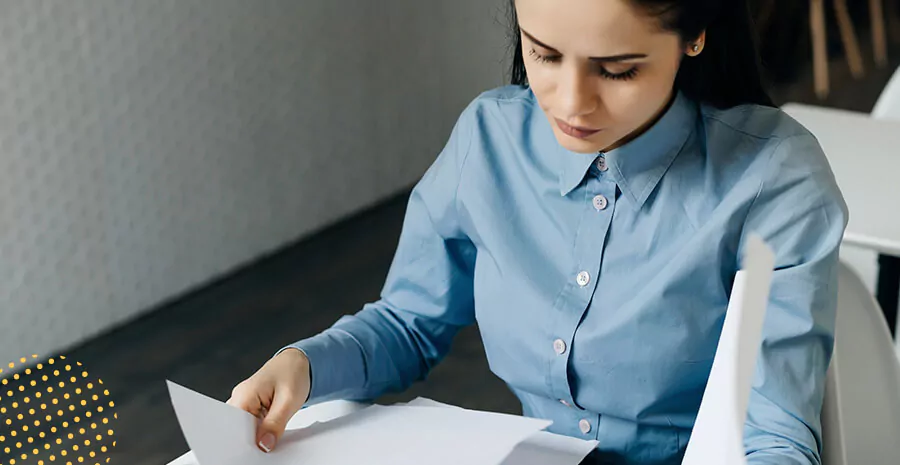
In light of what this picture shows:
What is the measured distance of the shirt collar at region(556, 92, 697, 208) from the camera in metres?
1.04

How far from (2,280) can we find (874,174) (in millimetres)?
1778

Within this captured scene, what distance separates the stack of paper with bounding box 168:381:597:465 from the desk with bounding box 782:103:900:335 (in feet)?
2.55

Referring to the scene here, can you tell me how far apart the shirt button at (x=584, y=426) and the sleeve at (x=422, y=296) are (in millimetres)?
190

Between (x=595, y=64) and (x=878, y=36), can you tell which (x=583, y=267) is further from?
(x=878, y=36)

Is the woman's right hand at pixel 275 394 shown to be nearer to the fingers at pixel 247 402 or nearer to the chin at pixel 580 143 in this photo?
the fingers at pixel 247 402

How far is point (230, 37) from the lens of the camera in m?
2.85

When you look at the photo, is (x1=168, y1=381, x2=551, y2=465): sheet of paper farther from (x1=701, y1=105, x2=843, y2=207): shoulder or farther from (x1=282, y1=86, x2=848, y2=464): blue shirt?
(x1=701, y1=105, x2=843, y2=207): shoulder

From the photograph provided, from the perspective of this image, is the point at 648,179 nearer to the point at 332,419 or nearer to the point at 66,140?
the point at 332,419

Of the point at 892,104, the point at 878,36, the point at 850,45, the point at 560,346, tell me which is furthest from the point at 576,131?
the point at 878,36

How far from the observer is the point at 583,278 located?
107 cm

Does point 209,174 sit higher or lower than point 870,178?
lower

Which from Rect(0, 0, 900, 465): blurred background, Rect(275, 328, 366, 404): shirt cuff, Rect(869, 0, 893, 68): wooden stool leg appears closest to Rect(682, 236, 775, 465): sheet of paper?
Rect(275, 328, 366, 404): shirt cuff

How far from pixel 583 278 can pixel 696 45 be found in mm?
245

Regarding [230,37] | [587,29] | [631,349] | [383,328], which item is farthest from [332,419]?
[230,37]
